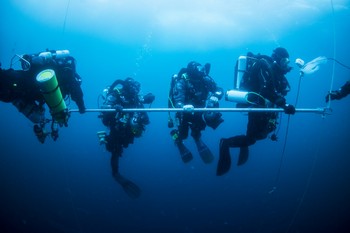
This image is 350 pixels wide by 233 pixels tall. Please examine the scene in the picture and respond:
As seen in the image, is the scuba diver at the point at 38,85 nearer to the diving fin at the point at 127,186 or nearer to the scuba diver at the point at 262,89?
the diving fin at the point at 127,186

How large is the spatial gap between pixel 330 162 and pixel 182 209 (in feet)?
62.4

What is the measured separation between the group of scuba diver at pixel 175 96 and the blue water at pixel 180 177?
2.64 meters

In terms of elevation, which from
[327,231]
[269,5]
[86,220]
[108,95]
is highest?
[269,5]

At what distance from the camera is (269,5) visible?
80.9 ft

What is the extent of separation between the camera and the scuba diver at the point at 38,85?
6098 millimetres

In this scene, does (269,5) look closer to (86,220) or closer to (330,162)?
(330,162)

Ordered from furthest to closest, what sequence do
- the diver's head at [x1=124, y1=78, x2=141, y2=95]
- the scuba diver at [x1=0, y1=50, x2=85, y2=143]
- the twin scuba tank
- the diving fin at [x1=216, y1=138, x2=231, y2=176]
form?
the diver's head at [x1=124, y1=78, x2=141, y2=95] < the diving fin at [x1=216, y1=138, x2=231, y2=176] < the twin scuba tank < the scuba diver at [x1=0, y1=50, x2=85, y2=143]

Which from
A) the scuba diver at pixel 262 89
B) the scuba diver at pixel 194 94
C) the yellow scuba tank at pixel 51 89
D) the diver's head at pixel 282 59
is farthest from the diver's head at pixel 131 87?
the diver's head at pixel 282 59

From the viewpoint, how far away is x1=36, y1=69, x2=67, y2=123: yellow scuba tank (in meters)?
5.45

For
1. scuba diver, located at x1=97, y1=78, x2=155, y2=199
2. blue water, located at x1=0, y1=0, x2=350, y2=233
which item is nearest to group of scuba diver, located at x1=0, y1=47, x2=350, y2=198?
scuba diver, located at x1=97, y1=78, x2=155, y2=199

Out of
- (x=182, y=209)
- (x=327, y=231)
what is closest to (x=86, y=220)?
(x=182, y=209)

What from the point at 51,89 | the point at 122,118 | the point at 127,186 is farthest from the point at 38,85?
the point at 127,186

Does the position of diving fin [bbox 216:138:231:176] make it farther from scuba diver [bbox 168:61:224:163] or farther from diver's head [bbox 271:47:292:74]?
diver's head [bbox 271:47:292:74]

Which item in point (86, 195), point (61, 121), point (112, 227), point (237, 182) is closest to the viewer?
point (61, 121)
